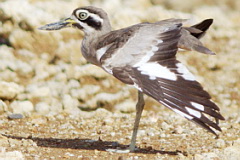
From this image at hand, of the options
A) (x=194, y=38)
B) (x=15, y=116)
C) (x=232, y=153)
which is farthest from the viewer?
(x=15, y=116)

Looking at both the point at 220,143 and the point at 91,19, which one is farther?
the point at 91,19

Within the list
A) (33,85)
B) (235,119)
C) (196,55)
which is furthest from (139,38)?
(196,55)

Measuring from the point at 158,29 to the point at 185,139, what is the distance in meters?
1.29

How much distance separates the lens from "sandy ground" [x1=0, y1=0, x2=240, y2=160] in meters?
5.51

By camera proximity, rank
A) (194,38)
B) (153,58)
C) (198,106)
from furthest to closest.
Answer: (194,38)
(153,58)
(198,106)

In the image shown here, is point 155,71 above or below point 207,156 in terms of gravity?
above

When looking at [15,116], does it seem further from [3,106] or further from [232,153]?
[232,153]

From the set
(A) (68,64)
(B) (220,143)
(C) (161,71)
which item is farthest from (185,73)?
(A) (68,64)

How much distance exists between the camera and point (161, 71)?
4.91m

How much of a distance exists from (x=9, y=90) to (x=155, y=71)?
9.91 feet

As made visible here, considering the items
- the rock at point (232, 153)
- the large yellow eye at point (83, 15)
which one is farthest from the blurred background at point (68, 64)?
the rock at point (232, 153)

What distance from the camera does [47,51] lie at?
9.20 m

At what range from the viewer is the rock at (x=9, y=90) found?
288 inches

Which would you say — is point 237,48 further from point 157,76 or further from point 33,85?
point 157,76
